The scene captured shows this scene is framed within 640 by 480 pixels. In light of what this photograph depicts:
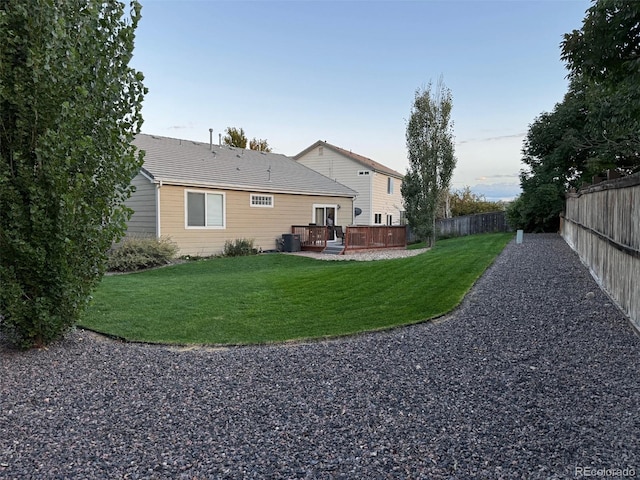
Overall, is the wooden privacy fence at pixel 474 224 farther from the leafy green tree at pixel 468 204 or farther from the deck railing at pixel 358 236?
the deck railing at pixel 358 236

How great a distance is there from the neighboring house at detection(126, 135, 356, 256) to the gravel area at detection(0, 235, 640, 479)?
10029 mm

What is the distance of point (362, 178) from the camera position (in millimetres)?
28641

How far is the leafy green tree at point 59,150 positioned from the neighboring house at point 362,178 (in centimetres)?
2358

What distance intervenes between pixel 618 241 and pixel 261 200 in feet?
44.2

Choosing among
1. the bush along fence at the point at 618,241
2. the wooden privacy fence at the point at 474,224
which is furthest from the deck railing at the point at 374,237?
the bush along fence at the point at 618,241

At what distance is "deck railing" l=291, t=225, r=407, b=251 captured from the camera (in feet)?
55.0

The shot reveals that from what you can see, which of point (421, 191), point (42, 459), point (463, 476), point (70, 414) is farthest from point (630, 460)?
point (421, 191)

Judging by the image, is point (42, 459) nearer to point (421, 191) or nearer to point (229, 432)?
point (229, 432)

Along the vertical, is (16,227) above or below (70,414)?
above

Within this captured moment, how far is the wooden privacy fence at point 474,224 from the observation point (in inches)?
1022

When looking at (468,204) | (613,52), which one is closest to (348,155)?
(468,204)

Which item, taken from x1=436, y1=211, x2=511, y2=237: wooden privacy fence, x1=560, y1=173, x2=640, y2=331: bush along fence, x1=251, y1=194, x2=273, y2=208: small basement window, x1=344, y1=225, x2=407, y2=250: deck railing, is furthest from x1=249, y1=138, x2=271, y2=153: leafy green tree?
x1=560, y1=173, x2=640, y2=331: bush along fence

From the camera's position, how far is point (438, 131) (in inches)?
723

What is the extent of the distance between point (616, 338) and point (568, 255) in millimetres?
7672
